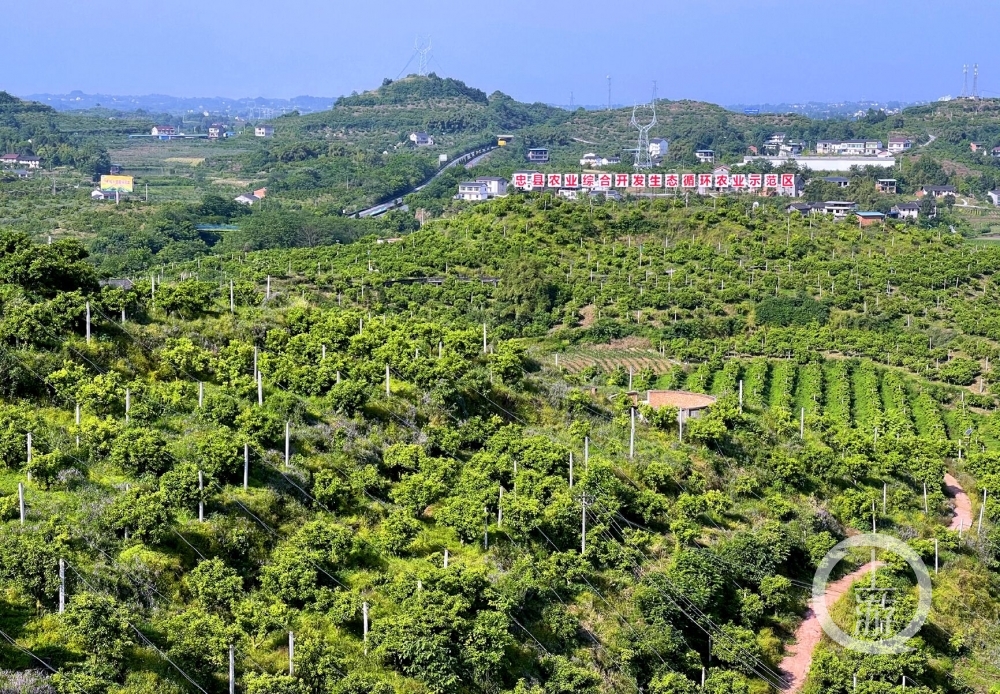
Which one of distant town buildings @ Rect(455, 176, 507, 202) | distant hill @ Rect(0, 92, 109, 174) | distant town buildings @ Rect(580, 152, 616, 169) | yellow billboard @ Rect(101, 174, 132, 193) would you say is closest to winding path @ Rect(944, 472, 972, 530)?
distant town buildings @ Rect(455, 176, 507, 202)

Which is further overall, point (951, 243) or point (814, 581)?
point (951, 243)

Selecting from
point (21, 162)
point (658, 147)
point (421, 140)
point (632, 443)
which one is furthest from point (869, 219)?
point (421, 140)

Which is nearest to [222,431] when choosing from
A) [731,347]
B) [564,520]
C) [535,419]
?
[564,520]

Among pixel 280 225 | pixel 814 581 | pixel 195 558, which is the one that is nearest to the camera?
pixel 195 558

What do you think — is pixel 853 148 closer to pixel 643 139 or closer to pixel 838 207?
pixel 643 139

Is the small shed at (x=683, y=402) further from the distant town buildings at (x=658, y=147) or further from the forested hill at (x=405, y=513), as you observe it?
the distant town buildings at (x=658, y=147)

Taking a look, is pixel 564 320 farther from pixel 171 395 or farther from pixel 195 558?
pixel 195 558
